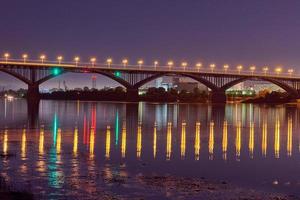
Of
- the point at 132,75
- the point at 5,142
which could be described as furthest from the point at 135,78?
the point at 5,142

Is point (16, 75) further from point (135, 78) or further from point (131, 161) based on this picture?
point (131, 161)

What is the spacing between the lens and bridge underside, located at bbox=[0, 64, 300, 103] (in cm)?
11881

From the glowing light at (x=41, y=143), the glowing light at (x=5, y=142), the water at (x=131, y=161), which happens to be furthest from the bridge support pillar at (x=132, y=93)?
the water at (x=131, y=161)

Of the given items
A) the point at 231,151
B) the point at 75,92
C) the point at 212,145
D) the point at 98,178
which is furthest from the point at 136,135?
the point at 75,92

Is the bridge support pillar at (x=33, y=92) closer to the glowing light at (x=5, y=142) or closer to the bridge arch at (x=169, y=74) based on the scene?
the bridge arch at (x=169, y=74)

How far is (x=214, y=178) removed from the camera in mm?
19078

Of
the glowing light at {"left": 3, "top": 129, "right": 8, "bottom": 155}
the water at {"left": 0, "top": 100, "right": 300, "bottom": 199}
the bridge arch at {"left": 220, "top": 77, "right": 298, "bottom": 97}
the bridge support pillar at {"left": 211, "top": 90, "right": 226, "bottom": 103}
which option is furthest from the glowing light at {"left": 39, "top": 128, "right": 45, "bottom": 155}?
the bridge arch at {"left": 220, "top": 77, "right": 298, "bottom": 97}

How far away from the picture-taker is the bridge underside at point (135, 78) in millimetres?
118812

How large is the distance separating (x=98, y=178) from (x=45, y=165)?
11.3 feet

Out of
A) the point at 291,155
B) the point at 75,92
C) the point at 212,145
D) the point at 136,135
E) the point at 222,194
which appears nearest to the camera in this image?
the point at 222,194

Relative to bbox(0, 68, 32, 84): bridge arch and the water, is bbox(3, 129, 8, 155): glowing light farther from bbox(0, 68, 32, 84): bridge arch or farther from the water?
bbox(0, 68, 32, 84): bridge arch

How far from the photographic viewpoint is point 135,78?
12794 centimetres

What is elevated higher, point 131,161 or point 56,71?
point 56,71

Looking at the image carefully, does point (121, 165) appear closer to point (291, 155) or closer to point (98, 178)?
point (98, 178)
